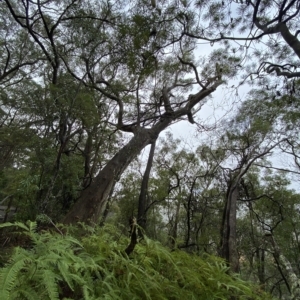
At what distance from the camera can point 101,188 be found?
16.4 feet

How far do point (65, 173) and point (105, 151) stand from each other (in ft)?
8.12

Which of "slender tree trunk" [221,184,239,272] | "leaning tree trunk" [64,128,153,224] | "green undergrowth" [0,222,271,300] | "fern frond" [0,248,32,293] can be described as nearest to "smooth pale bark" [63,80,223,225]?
"leaning tree trunk" [64,128,153,224]

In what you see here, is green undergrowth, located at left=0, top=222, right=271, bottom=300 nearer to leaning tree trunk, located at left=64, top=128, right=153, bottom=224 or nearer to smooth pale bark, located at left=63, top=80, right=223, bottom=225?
smooth pale bark, located at left=63, top=80, right=223, bottom=225

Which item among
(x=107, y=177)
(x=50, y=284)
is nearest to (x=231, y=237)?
(x=107, y=177)

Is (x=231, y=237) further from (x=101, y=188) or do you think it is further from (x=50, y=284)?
(x=50, y=284)

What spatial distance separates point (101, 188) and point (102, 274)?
387 cm

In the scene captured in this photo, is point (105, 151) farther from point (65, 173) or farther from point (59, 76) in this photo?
point (59, 76)

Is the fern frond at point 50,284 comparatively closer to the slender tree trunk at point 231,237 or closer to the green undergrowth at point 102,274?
the green undergrowth at point 102,274

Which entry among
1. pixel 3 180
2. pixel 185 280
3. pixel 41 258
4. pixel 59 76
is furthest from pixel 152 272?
pixel 3 180

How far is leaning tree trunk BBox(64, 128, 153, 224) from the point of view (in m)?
4.59

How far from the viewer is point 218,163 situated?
8.69 m

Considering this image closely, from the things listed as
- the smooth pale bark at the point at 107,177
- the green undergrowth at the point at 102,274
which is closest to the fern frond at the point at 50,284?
the green undergrowth at the point at 102,274

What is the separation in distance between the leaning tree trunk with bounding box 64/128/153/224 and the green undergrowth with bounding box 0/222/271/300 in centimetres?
311

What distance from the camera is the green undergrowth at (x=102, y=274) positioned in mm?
867
